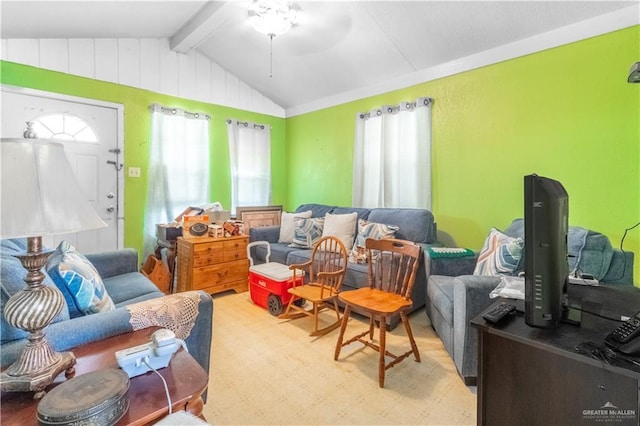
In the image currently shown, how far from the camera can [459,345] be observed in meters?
1.82

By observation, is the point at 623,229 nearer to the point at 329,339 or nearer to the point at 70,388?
the point at 329,339

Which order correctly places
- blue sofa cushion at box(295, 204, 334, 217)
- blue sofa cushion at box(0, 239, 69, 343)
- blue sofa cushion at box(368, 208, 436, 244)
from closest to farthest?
blue sofa cushion at box(0, 239, 69, 343) < blue sofa cushion at box(368, 208, 436, 244) < blue sofa cushion at box(295, 204, 334, 217)

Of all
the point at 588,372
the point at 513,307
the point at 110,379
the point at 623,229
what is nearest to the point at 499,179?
the point at 623,229

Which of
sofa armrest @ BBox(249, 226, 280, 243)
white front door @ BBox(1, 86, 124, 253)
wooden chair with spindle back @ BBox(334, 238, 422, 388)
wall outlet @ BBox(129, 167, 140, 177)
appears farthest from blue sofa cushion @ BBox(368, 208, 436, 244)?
white front door @ BBox(1, 86, 124, 253)

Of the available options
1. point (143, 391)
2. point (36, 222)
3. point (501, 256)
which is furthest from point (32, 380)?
point (501, 256)

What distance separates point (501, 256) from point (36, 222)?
2334 mm

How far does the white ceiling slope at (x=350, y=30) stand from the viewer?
90.9 inches

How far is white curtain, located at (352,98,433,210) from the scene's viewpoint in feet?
10.6

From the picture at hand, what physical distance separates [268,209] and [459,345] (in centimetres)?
323

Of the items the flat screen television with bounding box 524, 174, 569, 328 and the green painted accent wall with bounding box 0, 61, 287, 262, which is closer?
the flat screen television with bounding box 524, 174, 569, 328

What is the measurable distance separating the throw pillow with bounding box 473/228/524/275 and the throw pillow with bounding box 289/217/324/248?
1.79 meters

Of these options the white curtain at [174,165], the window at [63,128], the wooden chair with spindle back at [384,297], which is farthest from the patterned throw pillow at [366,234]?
the window at [63,128]

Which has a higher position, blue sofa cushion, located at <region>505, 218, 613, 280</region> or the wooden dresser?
blue sofa cushion, located at <region>505, 218, 613, 280</region>

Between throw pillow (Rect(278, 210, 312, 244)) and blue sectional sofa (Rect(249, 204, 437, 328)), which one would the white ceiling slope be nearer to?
blue sectional sofa (Rect(249, 204, 437, 328))
